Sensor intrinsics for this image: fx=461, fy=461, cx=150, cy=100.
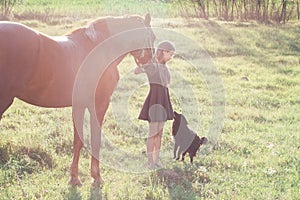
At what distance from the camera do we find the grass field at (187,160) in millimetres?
4609

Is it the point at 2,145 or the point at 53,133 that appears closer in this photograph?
the point at 2,145

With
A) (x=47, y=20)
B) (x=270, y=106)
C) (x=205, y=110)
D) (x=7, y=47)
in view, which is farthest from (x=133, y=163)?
(x=47, y=20)

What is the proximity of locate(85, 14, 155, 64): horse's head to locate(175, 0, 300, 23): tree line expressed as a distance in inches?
676

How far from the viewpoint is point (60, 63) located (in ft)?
14.1

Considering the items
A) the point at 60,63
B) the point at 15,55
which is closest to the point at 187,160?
the point at 60,63

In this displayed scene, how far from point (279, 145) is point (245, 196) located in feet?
6.19

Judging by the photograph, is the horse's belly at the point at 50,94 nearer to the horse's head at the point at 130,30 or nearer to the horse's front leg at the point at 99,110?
the horse's front leg at the point at 99,110

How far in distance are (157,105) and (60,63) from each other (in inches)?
52.3

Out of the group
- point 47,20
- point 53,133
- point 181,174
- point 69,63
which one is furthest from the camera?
point 47,20

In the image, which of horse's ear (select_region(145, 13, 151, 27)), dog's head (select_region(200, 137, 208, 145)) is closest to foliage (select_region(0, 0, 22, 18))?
dog's head (select_region(200, 137, 208, 145))

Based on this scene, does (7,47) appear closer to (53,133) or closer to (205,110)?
(53,133)

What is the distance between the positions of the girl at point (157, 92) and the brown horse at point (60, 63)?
0.16m

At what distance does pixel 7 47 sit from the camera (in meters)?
3.92

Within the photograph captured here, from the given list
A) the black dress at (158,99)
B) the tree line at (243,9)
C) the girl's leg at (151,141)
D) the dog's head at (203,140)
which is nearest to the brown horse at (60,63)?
the black dress at (158,99)
